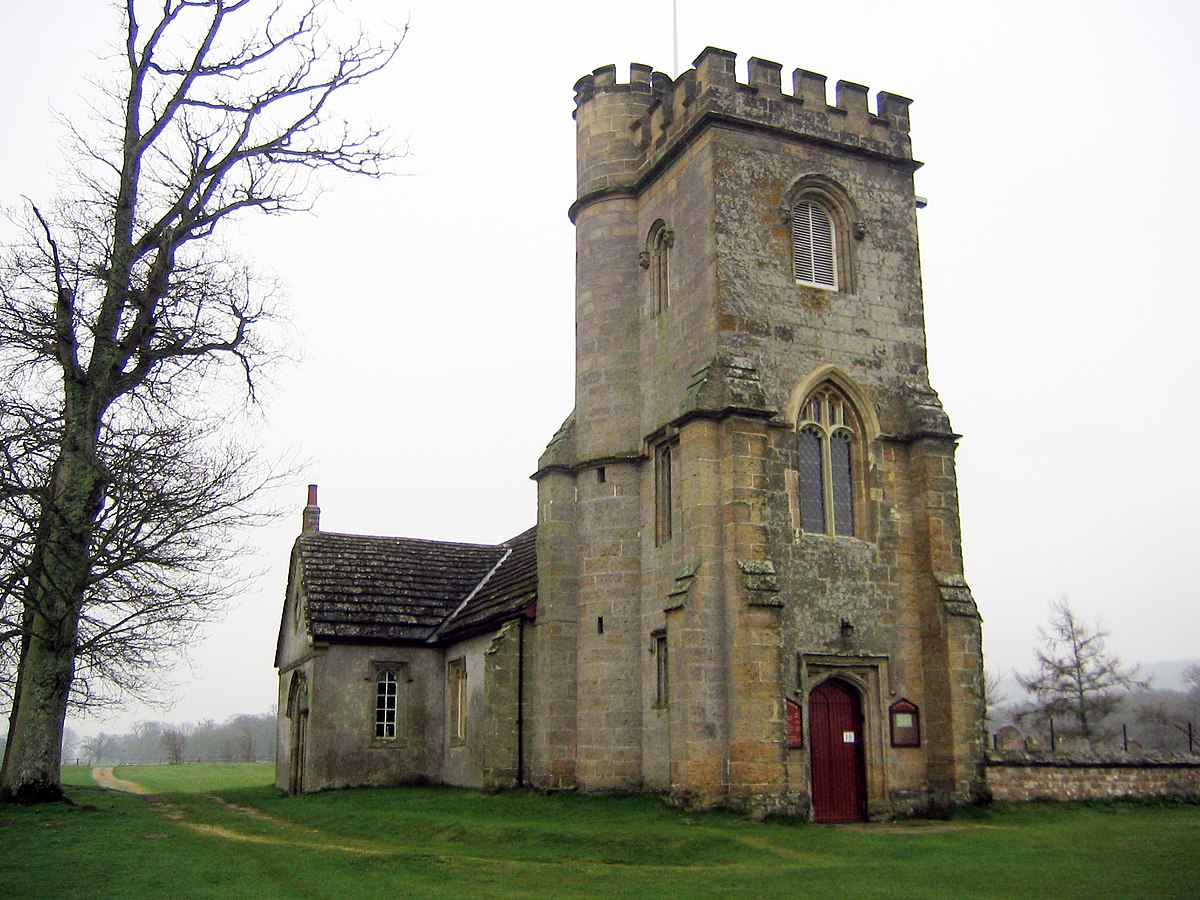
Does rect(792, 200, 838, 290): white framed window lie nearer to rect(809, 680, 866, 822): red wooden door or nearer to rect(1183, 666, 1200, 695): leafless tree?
rect(809, 680, 866, 822): red wooden door

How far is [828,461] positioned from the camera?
23234 mm

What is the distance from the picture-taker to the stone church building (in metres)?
21.2

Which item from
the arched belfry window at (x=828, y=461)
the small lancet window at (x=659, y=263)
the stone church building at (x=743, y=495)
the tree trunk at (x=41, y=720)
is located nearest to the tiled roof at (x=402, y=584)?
the stone church building at (x=743, y=495)

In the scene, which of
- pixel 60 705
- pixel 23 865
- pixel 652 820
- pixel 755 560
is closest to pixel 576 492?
pixel 755 560

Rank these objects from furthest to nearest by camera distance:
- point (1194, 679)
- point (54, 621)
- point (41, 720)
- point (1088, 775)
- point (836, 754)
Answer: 1. point (1194, 679)
2. point (1088, 775)
3. point (836, 754)
4. point (41, 720)
5. point (54, 621)

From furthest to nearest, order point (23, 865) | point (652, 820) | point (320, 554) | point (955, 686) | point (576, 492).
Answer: point (320, 554) → point (576, 492) → point (955, 686) → point (652, 820) → point (23, 865)

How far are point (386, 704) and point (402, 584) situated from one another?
390 centimetres

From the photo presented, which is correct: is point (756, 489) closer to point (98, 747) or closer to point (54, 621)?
point (54, 621)

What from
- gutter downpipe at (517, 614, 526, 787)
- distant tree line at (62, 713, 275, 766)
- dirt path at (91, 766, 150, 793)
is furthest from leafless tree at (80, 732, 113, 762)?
gutter downpipe at (517, 614, 526, 787)

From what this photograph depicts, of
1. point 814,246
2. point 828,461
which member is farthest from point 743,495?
point 814,246

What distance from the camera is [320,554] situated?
33.3 m

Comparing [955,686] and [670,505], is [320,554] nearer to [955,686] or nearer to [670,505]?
[670,505]

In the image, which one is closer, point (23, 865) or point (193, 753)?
point (23, 865)

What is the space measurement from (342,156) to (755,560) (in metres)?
12.6
